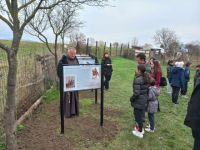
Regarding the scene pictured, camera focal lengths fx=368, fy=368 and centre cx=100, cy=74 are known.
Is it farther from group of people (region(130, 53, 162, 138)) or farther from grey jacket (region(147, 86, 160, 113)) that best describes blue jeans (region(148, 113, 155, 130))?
grey jacket (region(147, 86, 160, 113))

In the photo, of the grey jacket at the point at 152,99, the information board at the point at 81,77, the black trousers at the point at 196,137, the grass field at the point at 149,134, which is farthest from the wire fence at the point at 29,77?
the black trousers at the point at 196,137

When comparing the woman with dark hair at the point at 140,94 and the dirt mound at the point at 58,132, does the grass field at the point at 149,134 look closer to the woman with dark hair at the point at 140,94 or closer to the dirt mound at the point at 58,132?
the dirt mound at the point at 58,132

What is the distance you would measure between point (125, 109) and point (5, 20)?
6.38 m

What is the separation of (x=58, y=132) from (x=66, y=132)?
18cm

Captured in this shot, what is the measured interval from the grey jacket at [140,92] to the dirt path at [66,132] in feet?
2.94

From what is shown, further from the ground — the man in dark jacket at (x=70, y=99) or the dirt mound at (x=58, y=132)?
the man in dark jacket at (x=70, y=99)

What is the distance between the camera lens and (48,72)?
15023mm

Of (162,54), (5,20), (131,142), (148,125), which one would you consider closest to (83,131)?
(131,142)

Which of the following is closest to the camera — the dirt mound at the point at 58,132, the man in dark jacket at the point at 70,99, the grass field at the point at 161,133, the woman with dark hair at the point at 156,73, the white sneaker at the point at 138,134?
the dirt mound at the point at 58,132

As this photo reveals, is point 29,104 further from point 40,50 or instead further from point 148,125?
point 40,50

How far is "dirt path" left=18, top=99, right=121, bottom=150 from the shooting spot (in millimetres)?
7277

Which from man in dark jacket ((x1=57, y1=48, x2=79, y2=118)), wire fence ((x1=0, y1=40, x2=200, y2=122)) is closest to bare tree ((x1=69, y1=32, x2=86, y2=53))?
wire fence ((x1=0, y1=40, x2=200, y2=122))

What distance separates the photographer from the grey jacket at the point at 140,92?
812 cm

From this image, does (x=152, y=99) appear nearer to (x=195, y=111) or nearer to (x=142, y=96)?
(x=142, y=96)
